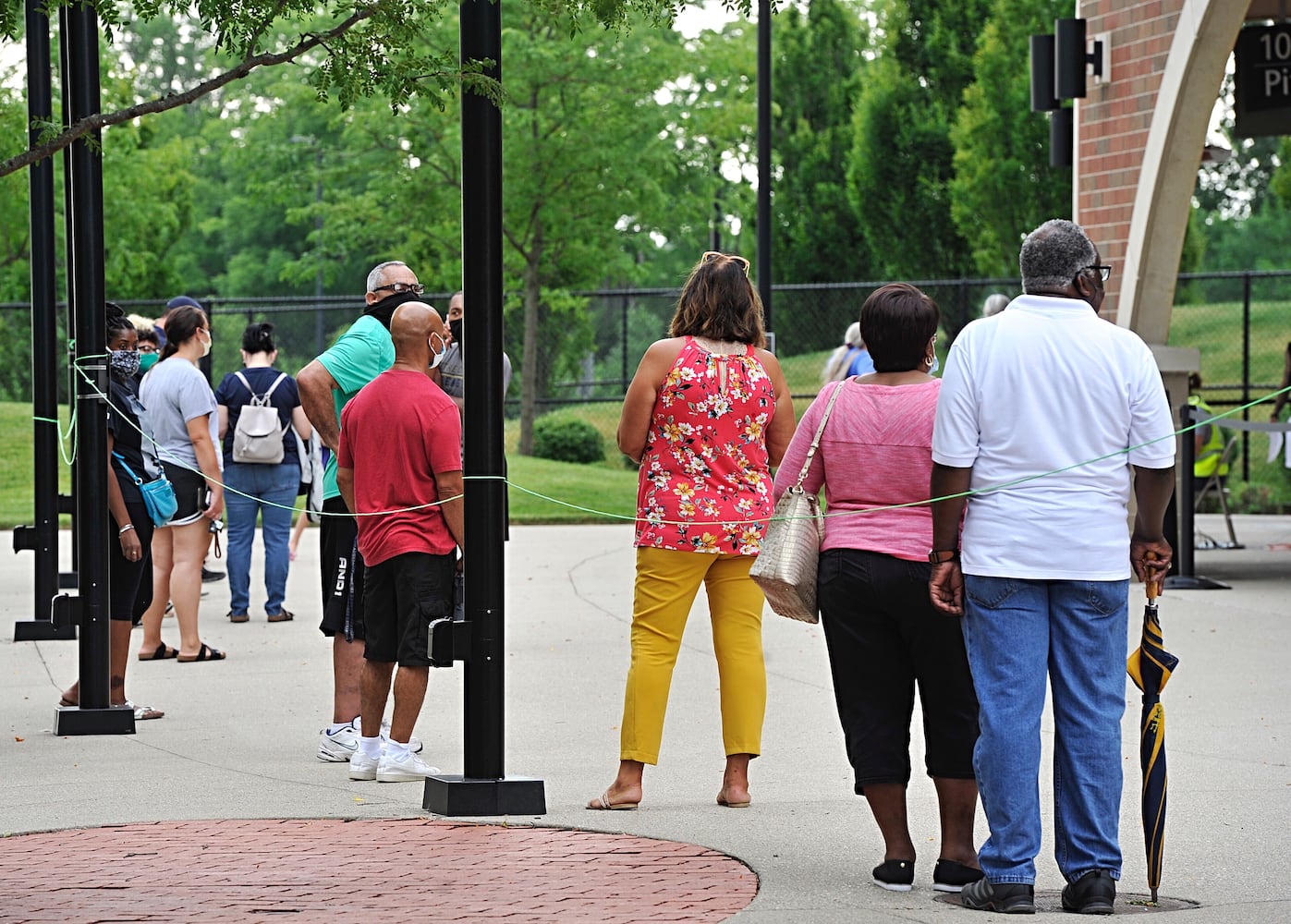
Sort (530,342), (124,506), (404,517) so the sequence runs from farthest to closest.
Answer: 1. (530,342)
2. (124,506)
3. (404,517)

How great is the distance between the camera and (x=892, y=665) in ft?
18.1

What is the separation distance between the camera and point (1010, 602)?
504 cm

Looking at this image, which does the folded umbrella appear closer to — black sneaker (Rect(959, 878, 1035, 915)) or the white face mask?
black sneaker (Rect(959, 878, 1035, 915))

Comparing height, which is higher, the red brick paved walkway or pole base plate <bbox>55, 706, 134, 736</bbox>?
the red brick paved walkway

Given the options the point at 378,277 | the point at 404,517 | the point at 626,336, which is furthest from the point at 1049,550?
the point at 626,336

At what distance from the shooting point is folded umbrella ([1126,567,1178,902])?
5.17 m

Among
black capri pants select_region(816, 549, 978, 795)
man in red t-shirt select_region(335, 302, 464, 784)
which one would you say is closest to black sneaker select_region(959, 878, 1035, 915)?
black capri pants select_region(816, 549, 978, 795)

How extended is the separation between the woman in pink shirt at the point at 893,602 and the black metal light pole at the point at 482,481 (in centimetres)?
134

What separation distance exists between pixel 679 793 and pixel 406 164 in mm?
22560

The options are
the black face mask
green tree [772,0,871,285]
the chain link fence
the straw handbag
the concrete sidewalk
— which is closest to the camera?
the straw handbag

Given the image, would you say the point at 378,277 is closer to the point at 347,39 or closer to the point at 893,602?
the point at 347,39

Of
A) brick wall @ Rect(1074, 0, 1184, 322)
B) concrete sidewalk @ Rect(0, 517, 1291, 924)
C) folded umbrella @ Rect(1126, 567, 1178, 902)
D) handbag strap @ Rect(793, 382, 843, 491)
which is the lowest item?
concrete sidewalk @ Rect(0, 517, 1291, 924)

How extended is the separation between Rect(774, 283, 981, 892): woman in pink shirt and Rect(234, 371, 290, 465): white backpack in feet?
22.3

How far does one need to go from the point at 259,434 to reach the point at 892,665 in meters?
7.10
